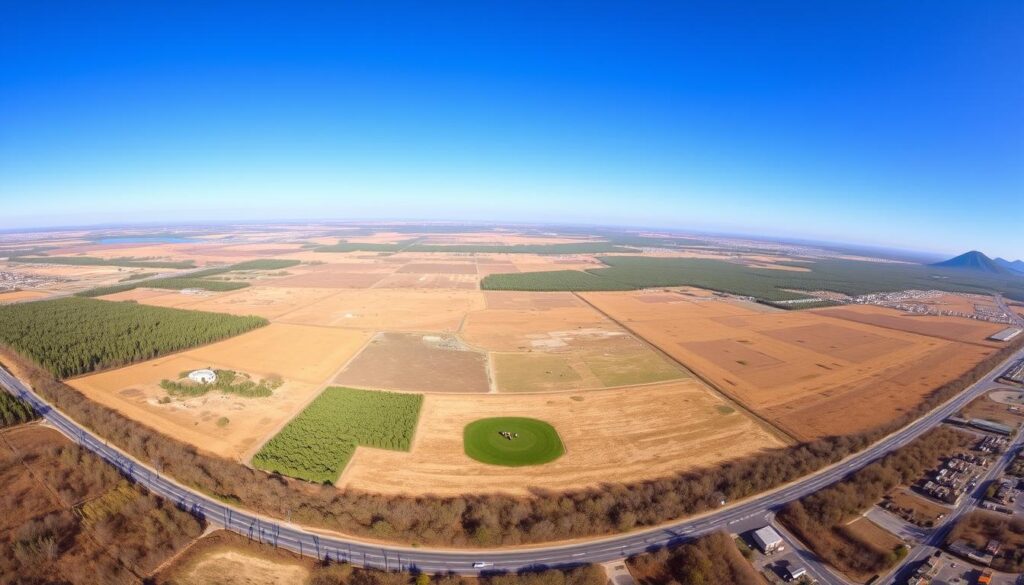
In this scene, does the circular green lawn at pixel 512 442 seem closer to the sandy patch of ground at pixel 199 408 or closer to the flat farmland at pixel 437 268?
the sandy patch of ground at pixel 199 408

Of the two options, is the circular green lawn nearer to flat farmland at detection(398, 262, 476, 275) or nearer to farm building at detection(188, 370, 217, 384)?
farm building at detection(188, 370, 217, 384)

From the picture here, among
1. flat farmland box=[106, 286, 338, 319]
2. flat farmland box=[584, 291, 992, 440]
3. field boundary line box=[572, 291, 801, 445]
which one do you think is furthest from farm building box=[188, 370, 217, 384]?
flat farmland box=[584, 291, 992, 440]

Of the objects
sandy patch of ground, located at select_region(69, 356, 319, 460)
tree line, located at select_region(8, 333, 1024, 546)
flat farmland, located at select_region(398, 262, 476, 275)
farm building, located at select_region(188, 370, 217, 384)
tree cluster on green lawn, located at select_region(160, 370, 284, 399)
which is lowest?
tree line, located at select_region(8, 333, 1024, 546)

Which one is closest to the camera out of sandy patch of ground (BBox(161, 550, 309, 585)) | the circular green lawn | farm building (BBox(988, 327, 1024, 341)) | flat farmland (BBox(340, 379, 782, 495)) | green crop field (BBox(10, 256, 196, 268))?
sandy patch of ground (BBox(161, 550, 309, 585))

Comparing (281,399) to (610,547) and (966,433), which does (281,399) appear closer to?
(610,547)

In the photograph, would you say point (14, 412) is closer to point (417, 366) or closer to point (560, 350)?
point (417, 366)

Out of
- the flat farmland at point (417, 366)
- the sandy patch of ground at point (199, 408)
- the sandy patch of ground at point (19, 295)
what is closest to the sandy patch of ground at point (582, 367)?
the flat farmland at point (417, 366)

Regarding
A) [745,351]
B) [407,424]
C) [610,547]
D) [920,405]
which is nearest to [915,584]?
[610,547]

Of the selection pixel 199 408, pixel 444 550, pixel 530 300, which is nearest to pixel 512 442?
pixel 444 550
